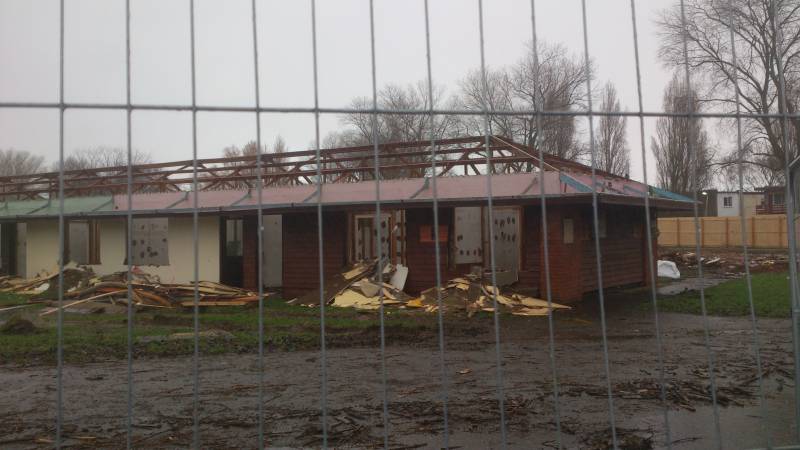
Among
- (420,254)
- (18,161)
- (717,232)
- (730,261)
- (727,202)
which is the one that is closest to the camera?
(18,161)

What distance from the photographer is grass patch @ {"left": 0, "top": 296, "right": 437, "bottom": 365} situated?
9352mm

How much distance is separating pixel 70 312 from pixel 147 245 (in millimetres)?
5796

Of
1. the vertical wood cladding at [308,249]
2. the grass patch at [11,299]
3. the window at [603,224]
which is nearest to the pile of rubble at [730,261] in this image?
the window at [603,224]

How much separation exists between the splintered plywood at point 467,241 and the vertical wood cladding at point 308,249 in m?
3.30

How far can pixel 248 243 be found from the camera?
18094mm

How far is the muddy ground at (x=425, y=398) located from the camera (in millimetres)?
4895

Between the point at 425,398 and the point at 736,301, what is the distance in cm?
1151

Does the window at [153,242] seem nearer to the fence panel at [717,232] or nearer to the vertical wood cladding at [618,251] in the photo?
the vertical wood cladding at [618,251]

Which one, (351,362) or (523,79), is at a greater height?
(523,79)

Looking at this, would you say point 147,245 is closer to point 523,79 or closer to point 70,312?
point 70,312

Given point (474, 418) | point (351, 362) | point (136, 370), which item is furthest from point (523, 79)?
point (136, 370)

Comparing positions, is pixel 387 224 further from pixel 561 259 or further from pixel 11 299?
pixel 11 299

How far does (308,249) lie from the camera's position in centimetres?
1780

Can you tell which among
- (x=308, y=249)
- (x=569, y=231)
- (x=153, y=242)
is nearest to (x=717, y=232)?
(x=569, y=231)
